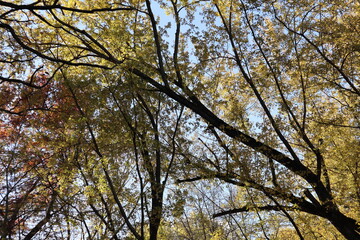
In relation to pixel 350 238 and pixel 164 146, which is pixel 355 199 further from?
pixel 164 146

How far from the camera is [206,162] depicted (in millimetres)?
6707

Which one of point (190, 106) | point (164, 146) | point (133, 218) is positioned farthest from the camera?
point (190, 106)

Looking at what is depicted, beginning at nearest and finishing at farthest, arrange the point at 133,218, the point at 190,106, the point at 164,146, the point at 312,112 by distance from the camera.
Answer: the point at 133,218 → the point at 164,146 → the point at 190,106 → the point at 312,112

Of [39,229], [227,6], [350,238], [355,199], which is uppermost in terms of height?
[227,6]

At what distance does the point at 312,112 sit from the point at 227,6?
13.6ft

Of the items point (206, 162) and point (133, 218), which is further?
point (206, 162)

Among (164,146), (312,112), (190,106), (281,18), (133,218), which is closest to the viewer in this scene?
(133,218)

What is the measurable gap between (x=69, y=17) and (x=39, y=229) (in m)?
6.15

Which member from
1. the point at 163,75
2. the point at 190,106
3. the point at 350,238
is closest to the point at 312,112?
the point at 350,238

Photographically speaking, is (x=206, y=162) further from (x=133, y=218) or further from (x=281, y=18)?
(x=281, y=18)

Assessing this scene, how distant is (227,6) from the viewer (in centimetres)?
752

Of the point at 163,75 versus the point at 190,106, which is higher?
the point at 163,75

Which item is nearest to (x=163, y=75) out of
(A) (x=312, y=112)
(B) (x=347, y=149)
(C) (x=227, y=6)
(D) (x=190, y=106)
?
(D) (x=190, y=106)

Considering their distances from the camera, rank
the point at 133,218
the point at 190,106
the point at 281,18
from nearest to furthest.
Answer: the point at 133,218 → the point at 190,106 → the point at 281,18
